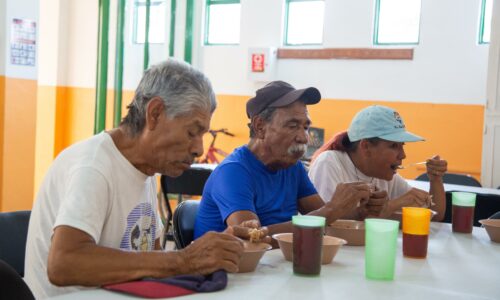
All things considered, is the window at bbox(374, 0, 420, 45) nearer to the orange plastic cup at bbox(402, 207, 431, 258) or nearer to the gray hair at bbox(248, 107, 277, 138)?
the gray hair at bbox(248, 107, 277, 138)

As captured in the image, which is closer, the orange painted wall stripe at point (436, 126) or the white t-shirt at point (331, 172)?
the white t-shirt at point (331, 172)

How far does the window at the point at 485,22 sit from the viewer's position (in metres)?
5.64

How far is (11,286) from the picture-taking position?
1086 mm

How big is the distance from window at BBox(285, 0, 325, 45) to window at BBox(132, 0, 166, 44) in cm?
149

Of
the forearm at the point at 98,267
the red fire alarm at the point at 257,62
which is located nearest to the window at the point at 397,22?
the red fire alarm at the point at 257,62

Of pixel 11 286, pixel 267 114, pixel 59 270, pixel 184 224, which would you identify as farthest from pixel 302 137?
pixel 11 286

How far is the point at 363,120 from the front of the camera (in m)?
2.63

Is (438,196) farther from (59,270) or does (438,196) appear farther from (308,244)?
(59,270)

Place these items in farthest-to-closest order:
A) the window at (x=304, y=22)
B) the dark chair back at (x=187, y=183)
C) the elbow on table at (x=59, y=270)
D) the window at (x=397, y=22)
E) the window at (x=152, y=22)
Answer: the window at (x=152, y=22) → the window at (x=304, y=22) → the window at (x=397, y=22) → the dark chair back at (x=187, y=183) → the elbow on table at (x=59, y=270)

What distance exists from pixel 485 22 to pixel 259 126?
13.6 feet

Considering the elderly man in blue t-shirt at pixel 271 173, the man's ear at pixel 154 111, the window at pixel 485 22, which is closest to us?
the man's ear at pixel 154 111

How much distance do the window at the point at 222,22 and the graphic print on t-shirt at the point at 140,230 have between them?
5545mm

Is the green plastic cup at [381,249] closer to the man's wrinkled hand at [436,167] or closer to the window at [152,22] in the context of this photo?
the man's wrinkled hand at [436,167]

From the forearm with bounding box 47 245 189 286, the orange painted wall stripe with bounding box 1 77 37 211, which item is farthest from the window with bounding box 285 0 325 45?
the forearm with bounding box 47 245 189 286
